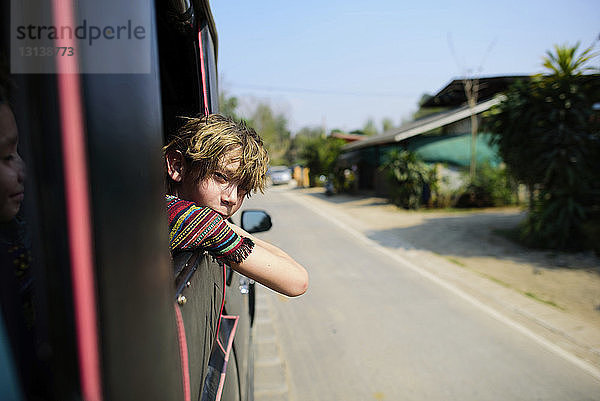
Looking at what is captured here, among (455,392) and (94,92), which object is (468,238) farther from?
(94,92)

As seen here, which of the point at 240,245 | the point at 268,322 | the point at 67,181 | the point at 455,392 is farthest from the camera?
the point at 268,322

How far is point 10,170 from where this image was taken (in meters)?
0.59

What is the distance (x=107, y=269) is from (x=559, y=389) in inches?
142

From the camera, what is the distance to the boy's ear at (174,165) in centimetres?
142

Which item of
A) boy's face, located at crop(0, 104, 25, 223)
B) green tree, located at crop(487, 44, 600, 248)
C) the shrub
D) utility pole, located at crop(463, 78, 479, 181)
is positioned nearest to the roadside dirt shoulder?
green tree, located at crop(487, 44, 600, 248)

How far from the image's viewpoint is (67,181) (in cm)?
59

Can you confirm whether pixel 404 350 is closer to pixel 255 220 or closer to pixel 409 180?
pixel 255 220

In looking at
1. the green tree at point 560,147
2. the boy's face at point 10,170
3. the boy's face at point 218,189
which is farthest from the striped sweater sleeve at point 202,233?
the green tree at point 560,147

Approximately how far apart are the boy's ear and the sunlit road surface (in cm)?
219

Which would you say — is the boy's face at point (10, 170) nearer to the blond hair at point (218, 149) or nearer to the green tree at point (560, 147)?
the blond hair at point (218, 149)

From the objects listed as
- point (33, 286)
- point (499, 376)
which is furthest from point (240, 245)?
point (499, 376)

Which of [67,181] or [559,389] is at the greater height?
[67,181]

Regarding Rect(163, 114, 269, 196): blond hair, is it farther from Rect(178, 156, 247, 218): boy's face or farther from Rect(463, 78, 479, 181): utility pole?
Rect(463, 78, 479, 181): utility pole

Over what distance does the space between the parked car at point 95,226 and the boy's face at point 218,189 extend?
64 cm
